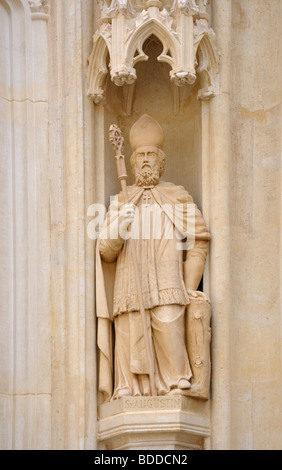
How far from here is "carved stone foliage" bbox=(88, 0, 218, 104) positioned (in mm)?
13242

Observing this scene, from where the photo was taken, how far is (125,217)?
13.0 metres

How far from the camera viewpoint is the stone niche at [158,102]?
12.7 metres

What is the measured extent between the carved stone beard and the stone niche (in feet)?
0.84

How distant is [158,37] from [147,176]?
98 centimetres

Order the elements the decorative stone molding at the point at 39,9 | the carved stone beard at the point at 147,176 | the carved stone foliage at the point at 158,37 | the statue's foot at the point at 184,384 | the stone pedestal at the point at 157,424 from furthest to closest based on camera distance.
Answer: the decorative stone molding at the point at 39,9 < the carved stone beard at the point at 147,176 < the carved stone foliage at the point at 158,37 < the statue's foot at the point at 184,384 < the stone pedestal at the point at 157,424

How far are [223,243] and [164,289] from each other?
0.55 metres

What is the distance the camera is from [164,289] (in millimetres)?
12992

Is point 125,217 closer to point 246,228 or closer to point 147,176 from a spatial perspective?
point 147,176

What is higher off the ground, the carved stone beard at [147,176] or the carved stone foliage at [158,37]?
the carved stone foliage at [158,37]

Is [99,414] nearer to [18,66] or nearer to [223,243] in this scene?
[223,243]

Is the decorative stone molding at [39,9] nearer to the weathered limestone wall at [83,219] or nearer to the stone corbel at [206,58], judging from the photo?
the weathered limestone wall at [83,219]

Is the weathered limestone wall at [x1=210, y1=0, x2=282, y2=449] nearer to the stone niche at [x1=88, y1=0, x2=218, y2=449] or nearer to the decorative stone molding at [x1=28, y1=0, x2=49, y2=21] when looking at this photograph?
the stone niche at [x1=88, y1=0, x2=218, y2=449]

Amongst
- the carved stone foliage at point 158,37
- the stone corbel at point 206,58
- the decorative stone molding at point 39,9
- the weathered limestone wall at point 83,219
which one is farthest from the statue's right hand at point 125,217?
the decorative stone molding at point 39,9
